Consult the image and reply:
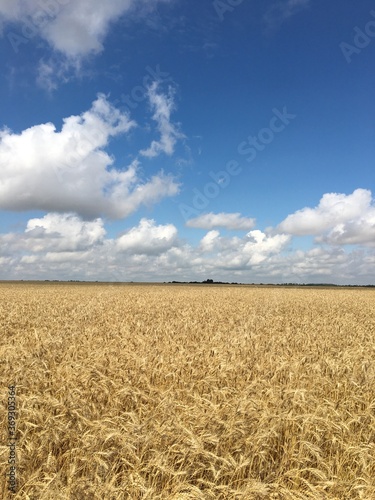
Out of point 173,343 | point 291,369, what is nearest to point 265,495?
point 291,369

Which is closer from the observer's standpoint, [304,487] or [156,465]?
[156,465]

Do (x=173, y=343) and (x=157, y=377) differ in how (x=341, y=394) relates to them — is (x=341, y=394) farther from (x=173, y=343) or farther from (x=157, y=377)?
(x=173, y=343)

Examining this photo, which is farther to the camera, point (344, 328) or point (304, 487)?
point (344, 328)

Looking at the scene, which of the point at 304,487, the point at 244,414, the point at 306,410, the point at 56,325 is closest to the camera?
the point at 304,487

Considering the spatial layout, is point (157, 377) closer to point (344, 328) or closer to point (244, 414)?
point (244, 414)

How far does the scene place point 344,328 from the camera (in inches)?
538

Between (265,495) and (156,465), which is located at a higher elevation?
(156,465)

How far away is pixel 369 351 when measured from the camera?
9.49 m

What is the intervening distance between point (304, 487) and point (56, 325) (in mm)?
9929

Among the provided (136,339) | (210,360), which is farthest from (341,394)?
(136,339)

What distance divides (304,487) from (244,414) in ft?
3.59

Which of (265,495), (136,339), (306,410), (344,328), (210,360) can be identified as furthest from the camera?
(344,328)

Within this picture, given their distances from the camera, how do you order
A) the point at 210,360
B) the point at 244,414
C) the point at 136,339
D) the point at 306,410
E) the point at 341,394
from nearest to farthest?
1. the point at 244,414
2. the point at 306,410
3. the point at 341,394
4. the point at 210,360
5. the point at 136,339

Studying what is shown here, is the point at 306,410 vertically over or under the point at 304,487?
over
